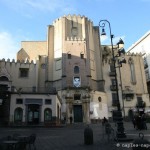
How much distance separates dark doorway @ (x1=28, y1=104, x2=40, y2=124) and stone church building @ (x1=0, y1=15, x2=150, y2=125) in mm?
5874

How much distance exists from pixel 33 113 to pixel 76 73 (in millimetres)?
14877

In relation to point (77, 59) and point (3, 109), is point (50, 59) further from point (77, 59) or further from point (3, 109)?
point (3, 109)

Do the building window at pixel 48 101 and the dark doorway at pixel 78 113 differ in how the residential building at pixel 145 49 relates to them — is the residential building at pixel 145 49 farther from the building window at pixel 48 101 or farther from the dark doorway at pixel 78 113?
the building window at pixel 48 101

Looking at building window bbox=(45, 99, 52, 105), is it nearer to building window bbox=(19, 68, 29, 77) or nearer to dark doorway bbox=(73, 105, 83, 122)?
dark doorway bbox=(73, 105, 83, 122)

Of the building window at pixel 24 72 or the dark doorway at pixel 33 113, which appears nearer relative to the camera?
the dark doorway at pixel 33 113

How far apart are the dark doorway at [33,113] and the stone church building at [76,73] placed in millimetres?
5874

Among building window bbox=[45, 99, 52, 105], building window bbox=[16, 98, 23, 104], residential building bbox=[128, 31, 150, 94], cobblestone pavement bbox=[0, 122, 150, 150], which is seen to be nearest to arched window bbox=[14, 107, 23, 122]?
building window bbox=[16, 98, 23, 104]

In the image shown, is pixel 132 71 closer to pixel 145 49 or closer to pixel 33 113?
pixel 145 49

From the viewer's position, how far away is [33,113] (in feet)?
99.5

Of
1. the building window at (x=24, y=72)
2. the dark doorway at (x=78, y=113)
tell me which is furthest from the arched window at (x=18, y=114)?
the building window at (x=24, y=72)

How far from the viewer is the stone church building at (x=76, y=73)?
132 feet

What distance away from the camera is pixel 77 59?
144 feet

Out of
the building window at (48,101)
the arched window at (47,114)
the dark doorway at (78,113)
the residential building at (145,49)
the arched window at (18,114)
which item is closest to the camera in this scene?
the arched window at (18,114)

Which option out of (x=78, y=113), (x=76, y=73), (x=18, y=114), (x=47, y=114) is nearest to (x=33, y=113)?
(x=47, y=114)
